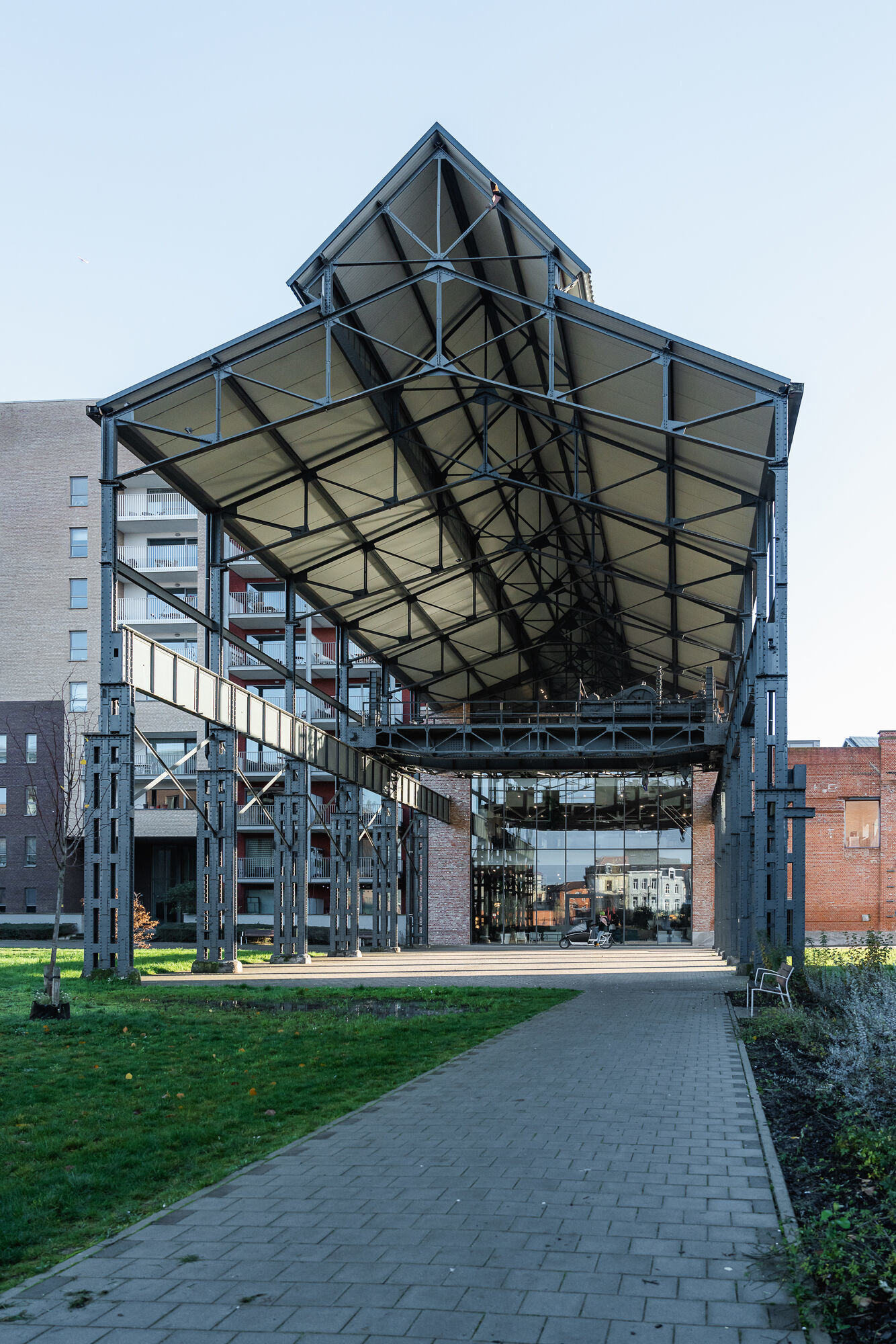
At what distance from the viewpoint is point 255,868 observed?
53.9 meters

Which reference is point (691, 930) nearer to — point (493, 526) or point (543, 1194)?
point (493, 526)

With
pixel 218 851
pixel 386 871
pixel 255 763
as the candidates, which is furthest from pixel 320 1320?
pixel 255 763

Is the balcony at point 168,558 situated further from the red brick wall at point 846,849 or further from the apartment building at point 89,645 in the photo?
the red brick wall at point 846,849

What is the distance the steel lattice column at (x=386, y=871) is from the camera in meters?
36.9

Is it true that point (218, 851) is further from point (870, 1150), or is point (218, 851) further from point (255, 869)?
point (255, 869)

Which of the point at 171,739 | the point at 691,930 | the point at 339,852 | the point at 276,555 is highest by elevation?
the point at 276,555

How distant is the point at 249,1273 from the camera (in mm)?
4980

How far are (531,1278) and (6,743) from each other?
5513 cm

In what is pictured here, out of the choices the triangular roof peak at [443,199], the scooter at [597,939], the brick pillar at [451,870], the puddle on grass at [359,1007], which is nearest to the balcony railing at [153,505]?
the brick pillar at [451,870]

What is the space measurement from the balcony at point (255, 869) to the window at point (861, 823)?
26.0m

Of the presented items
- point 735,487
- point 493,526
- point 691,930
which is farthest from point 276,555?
point 691,930

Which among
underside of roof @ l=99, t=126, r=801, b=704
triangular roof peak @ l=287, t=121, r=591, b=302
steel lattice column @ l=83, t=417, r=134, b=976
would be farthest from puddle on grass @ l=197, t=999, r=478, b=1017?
triangular roof peak @ l=287, t=121, r=591, b=302

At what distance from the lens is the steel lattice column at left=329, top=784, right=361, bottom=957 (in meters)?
32.9

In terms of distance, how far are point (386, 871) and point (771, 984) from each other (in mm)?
20994
